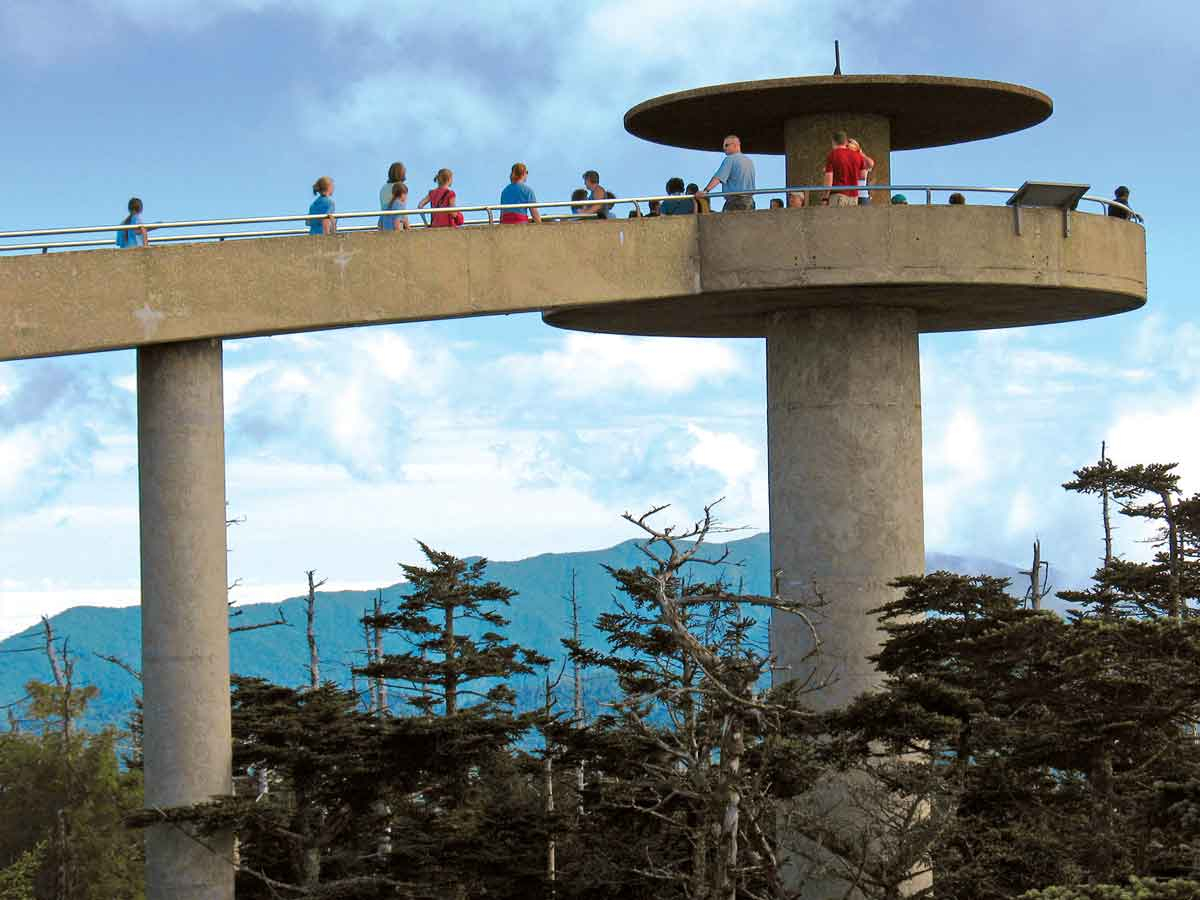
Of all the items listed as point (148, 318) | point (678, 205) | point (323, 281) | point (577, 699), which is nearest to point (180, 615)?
point (148, 318)

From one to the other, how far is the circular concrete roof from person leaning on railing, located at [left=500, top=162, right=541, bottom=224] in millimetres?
3350

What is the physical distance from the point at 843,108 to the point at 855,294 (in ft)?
10.4

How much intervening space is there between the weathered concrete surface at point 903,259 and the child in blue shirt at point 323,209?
4.21 meters

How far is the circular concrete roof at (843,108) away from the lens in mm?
25375

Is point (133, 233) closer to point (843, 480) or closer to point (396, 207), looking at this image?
point (396, 207)

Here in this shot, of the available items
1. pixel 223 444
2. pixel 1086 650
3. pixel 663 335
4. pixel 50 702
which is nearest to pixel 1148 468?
pixel 663 335

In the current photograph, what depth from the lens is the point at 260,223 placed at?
22141mm

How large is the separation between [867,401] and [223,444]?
29.1 ft

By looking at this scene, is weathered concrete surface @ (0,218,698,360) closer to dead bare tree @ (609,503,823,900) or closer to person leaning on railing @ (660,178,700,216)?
person leaning on railing @ (660,178,700,216)

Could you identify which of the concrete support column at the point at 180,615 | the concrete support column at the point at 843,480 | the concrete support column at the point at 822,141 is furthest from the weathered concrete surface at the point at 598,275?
the concrete support column at the point at 822,141

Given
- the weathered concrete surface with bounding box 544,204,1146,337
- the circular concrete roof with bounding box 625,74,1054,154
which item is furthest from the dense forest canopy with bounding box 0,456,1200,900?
the circular concrete roof with bounding box 625,74,1054,154

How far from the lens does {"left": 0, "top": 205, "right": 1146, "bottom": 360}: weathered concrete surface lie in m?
21.3

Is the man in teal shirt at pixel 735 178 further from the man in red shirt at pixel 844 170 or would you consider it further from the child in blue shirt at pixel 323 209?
the child in blue shirt at pixel 323 209

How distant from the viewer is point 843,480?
25.3m
